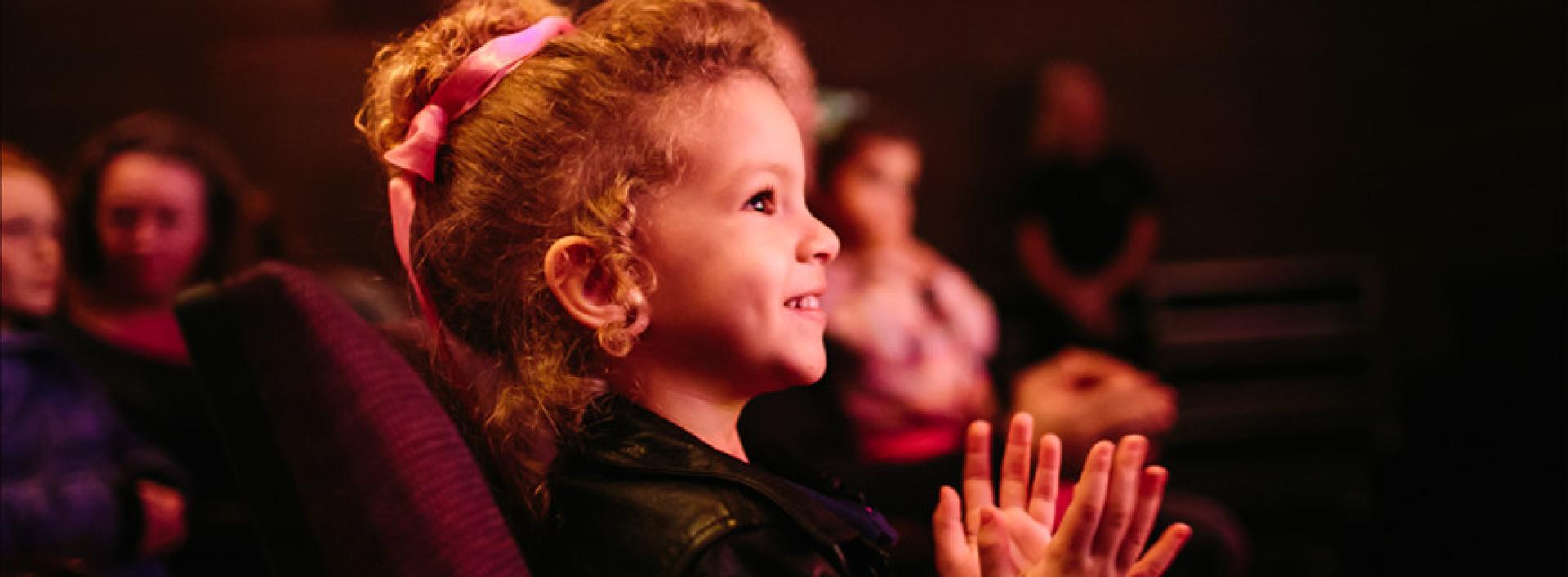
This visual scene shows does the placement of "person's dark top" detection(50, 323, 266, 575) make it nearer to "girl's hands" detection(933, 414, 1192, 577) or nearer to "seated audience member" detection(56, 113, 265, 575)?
"seated audience member" detection(56, 113, 265, 575)

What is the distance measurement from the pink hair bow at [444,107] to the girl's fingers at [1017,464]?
0.50 metres

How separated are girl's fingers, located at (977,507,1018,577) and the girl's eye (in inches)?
11.0

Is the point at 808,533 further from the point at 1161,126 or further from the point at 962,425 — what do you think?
the point at 1161,126

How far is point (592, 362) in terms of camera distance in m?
0.93

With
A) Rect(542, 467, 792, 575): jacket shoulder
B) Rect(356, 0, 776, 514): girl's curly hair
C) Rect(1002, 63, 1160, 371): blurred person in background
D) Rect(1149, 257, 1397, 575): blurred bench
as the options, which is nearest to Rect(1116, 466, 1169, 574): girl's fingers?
Rect(542, 467, 792, 575): jacket shoulder

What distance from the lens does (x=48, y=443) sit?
4.56ft

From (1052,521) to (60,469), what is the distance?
3.72ft

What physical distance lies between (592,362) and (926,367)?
121 centimetres

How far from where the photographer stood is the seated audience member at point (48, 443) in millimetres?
1315

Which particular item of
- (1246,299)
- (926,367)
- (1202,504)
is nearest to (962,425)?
→ (926,367)

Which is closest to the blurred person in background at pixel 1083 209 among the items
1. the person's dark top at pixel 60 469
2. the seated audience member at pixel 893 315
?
the seated audience member at pixel 893 315

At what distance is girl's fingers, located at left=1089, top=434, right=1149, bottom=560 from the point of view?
842 millimetres

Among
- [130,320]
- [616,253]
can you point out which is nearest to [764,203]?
[616,253]

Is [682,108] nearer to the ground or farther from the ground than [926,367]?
farther from the ground
